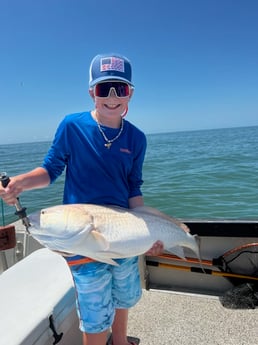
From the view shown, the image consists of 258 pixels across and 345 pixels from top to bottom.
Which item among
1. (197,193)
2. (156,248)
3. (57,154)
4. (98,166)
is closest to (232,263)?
(156,248)

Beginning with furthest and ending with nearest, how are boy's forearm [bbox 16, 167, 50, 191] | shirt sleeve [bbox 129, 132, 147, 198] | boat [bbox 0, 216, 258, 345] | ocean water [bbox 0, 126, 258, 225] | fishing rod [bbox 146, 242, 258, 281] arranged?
ocean water [bbox 0, 126, 258, 225], fishing rod [bbox 146, 242, 258, 281], shirt sleeve [bbox 129, 132, 147, 198], boat [bbox 0, 216, 258, 345], boy's forearm [bbox 16, 167, 50, 191]

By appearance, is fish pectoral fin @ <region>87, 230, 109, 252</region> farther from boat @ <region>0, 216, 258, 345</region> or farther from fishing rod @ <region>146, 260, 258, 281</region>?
fishing rod @ <region>146, 260, 258, 281</region>

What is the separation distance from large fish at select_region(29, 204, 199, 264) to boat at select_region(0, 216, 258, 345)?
541mm

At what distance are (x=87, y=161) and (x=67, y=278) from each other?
2.88 ft

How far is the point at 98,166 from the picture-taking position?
78.7 inches

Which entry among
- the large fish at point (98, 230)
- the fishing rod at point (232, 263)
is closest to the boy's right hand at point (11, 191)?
the large fish at point (98, 230)

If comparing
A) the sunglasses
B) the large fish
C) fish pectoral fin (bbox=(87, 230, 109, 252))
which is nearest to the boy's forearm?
the large fish

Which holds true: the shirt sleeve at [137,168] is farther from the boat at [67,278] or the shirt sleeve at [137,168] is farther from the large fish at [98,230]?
the boat at [67,278]

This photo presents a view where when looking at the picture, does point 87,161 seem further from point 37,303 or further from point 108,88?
point 37,303

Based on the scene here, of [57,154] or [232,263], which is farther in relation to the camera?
[232,263]

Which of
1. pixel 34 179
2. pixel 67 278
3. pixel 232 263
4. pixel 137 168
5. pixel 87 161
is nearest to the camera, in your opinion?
pixel 34 179

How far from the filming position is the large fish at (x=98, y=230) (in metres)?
1.62

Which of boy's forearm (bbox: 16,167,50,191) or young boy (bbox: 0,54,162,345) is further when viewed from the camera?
young boy (bbox: 0,54,162,345)

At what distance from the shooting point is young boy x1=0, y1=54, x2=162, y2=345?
1940mm
